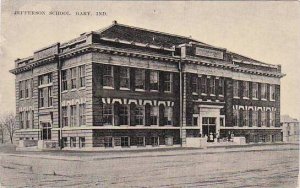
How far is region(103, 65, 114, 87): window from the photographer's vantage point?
6590 millimetres

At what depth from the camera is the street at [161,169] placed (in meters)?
6.26

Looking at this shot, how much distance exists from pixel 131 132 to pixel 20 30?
1.86 m

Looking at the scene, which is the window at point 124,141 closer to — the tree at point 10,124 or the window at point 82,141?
the window at point 82,141

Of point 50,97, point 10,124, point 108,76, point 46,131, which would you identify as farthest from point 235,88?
point 10,124

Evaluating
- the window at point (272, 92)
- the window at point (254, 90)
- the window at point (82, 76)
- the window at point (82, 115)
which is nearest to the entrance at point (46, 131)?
the window at point (82, 115)

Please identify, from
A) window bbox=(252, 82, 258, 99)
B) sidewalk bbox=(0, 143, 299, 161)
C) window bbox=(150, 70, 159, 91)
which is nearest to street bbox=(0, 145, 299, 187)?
sidewalk bbox=(0, 143, 299, 161)

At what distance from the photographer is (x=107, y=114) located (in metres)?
6.59

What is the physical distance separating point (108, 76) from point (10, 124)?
4.40ft

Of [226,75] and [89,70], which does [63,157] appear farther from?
[226,75]

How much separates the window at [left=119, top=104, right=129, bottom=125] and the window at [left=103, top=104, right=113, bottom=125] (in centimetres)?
13

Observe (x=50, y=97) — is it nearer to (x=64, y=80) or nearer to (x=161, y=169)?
(x=64, y=80)

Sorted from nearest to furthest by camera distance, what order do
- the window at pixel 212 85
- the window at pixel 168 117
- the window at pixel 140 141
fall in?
the window at pixel 140 141
the window at pixel 168 117
the window at pixel 212 85

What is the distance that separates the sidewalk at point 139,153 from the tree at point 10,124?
1.03 ft

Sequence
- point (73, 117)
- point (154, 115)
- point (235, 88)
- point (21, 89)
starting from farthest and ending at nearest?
point (235, 88)
point (154, 115)
point (21, 89)
point (73, 117)
